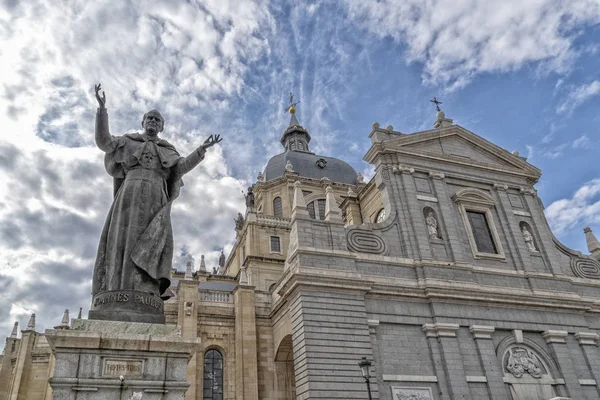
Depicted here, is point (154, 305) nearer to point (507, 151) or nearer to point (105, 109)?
point (105, 109)

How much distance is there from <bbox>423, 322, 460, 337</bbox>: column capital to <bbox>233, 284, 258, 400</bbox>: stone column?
7.14m

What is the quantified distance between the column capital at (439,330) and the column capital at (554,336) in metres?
4.39

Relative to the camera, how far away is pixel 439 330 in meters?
18.3

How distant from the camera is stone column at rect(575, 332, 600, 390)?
1970 cm

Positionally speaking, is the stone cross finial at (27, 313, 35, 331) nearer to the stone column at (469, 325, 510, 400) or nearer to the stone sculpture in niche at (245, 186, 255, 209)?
the stone sculpture in niche at (245, 186, 255, 209)

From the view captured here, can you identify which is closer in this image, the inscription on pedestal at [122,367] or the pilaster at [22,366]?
the inscription on pedestal at [122,367]

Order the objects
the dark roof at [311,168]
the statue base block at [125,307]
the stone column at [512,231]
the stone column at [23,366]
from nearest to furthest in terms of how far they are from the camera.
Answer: the statue base block at [125,307] < the stone column at [512,231] < the stone column at [23,366] < the dark roof at [311,168]

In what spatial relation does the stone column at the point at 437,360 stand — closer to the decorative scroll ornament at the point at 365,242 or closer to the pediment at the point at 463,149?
the decorative scroll ornament at the point at 365,242

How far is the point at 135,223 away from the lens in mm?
5984

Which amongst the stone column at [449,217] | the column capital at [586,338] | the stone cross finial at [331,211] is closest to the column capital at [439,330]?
the stone column at [449,217]

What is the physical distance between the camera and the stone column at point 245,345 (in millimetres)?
19692

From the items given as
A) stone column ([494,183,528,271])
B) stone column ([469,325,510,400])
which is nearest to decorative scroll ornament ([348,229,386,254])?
stone column ([469,325,510,400])

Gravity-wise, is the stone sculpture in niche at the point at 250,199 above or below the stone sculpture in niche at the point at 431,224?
above

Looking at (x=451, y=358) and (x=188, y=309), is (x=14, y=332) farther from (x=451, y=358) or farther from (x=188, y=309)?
(x=451, y=358)
